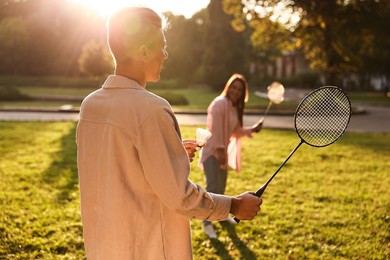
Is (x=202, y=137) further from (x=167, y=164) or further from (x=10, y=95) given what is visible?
(x=10, y=95)

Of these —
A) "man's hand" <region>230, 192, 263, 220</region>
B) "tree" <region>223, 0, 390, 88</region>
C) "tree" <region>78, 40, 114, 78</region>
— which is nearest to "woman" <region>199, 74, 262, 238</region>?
"man's hand" <region>230, 192, 263, 220</region>

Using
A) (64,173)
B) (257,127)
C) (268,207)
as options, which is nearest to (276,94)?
(257,127)

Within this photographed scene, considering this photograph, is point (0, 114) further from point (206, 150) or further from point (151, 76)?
point (151, 76)

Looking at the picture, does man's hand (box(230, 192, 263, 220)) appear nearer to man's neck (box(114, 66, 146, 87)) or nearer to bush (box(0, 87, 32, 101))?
man's neck (box(114, 66, 146, 87))

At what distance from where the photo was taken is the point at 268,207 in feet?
21.0

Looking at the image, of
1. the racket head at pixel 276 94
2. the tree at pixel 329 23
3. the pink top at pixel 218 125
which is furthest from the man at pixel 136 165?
the tree at pixel 329 23

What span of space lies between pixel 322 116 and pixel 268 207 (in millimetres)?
3626

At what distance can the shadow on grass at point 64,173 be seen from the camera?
22.5ft

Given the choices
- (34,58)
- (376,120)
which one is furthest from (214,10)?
(376,120)

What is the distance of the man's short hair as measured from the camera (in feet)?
5.58

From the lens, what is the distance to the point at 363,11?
2133cm

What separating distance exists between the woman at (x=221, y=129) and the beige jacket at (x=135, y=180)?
3377 mm

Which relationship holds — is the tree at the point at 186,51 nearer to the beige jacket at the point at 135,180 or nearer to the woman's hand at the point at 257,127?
the woman's hand at the point at 257,127

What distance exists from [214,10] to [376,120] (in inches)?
1056
